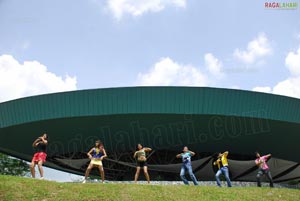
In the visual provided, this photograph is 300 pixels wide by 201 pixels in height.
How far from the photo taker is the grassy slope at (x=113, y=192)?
10.7 meters

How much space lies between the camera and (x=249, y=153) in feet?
92.6

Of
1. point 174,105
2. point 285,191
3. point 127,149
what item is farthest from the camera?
point 127,149

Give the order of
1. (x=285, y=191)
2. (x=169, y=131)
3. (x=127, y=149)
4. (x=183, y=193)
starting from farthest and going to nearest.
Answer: (x=127, y=149) < (x=169, y=131) < (x=285, y=191) < (x=183, y=193)

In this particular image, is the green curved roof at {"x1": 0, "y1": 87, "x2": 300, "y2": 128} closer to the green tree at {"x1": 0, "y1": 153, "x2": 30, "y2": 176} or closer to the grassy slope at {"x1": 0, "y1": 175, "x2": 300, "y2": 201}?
the grassy slope at {"x1": 0, "y1": 175, "x2": 300, "y2": 201}

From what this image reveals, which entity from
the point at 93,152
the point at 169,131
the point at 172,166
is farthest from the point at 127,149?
the point at 93,152

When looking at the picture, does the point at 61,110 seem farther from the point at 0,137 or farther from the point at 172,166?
the point at 172,166

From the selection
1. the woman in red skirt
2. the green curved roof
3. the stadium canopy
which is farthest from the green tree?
the woman in red skirt

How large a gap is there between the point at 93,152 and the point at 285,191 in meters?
6.24

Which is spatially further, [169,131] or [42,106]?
[169,131]

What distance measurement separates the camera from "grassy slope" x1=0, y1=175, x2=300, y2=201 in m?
10.7

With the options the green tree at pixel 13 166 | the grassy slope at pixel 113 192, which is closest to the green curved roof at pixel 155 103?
the grassy slope at pixel 113 192

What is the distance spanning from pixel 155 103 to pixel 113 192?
9.37 metres

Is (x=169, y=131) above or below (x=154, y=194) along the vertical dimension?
above

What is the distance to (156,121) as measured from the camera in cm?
2147
